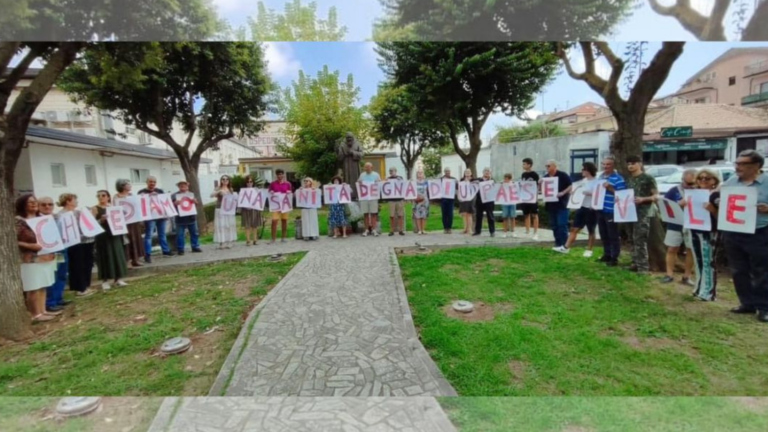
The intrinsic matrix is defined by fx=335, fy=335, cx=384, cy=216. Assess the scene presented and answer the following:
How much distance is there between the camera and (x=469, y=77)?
204 centimetres

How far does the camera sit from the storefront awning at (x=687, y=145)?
173 centimetres

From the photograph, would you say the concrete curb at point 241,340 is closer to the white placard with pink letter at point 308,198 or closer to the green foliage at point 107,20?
the white placard with pink letter at point 308,198

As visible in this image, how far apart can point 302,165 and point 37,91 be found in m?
1.50

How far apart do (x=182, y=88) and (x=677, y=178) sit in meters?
2.97

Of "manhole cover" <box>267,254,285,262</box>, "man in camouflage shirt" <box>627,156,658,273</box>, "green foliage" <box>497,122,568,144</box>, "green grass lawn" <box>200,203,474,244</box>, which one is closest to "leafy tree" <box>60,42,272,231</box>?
"green grass lawn" <box>200,203,474,244</box>

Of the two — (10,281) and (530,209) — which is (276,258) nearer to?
(10,281)

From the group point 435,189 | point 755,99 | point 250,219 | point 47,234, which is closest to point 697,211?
point 755,99

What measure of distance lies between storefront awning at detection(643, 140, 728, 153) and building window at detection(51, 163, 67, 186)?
3.31 metres

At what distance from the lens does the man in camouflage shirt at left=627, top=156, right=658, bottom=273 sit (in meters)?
1.95

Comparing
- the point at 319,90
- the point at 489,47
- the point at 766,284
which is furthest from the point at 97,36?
the point at 766,284

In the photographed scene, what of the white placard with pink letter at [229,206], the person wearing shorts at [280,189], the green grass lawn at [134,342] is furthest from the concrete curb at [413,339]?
the white placard with pink letter at [229,206]

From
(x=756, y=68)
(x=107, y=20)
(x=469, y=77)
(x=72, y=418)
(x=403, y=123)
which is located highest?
(x=107, y=20)

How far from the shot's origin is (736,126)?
177 cm

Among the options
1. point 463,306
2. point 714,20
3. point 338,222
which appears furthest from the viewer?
point 338,222
